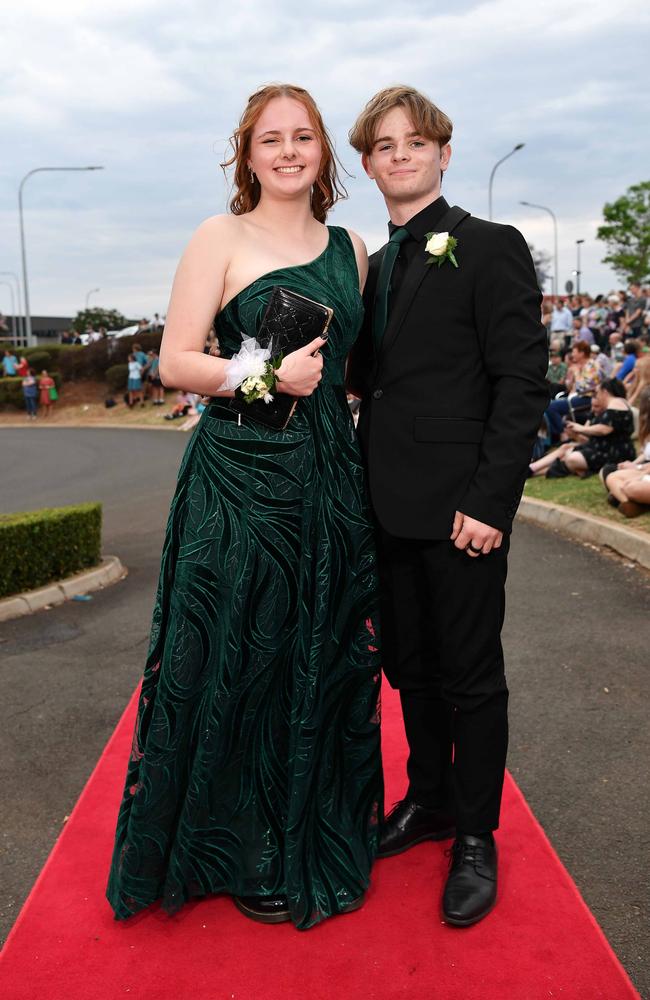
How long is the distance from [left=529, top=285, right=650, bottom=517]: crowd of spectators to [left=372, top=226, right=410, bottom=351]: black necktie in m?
0.52

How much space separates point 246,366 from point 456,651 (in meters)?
0.99

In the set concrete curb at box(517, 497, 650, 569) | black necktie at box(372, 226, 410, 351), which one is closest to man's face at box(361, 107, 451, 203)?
black necktie at box(372, 226, 410, 351)

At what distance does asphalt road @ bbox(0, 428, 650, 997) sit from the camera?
9.64 feet

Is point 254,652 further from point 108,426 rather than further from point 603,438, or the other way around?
point 108,426

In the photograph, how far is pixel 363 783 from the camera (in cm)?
271

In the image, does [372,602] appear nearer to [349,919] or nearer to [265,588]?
[265,588]

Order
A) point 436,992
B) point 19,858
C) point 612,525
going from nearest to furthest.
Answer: point 436,992 < point 19,858 < point 612,525

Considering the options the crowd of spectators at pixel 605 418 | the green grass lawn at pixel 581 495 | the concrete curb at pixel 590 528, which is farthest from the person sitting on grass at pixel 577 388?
the concrete curb at pixel 590 528

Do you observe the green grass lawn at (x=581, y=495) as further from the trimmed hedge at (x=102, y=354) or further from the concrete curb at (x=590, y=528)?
the trimmed hedge at (x=102, y=354)

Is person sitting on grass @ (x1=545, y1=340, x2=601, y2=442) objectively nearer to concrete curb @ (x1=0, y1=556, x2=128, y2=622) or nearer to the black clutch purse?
concrete curb @ (x1=0, y1=556, x2=128, y2=622)

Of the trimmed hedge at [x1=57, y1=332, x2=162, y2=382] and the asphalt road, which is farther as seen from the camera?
the trimmed hedge at [x1=57, y1=332, x2=162, y2=382]

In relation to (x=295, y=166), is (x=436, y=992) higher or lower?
lower

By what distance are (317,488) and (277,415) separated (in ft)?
0.78

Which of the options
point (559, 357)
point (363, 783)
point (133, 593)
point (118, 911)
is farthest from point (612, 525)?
point (559, 357)
